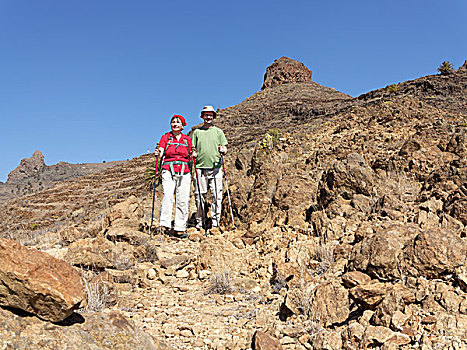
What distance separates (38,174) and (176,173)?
7303 cm

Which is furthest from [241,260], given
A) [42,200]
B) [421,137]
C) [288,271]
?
[42,200]

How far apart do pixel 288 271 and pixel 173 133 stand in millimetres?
3394

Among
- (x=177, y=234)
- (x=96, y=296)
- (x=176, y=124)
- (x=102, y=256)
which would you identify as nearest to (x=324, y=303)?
(x=96, y=296)

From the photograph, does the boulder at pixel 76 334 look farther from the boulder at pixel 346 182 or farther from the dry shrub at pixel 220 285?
the boulder at pixel 346 182

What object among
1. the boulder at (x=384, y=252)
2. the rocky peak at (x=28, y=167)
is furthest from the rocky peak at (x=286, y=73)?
the boulder at (x=384, y=252)

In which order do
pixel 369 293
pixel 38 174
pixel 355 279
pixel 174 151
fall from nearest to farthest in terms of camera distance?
pixel 369 293, pixel 355 279, pixel 174 151, pixel 38 174

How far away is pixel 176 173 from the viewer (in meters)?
5.57

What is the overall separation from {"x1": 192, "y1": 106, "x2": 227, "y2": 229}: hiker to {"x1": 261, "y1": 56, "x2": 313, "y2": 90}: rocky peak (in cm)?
6354

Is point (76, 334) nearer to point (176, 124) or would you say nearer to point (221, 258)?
point (221, 258)

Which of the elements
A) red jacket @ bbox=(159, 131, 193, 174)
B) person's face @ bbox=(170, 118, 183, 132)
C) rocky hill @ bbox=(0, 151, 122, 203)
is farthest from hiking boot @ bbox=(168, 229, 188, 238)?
rocky hill @ bbox=(0, 151, 122, 203)

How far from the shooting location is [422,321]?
2.06 metres

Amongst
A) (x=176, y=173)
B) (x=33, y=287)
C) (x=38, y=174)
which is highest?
(x=38, y=174)

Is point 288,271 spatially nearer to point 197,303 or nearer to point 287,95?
point 197,303

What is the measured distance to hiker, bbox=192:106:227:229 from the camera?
5.88m
